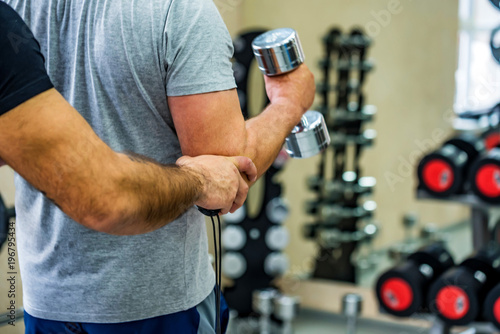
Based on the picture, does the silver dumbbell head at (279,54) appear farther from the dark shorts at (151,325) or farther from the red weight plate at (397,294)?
the red weight plate at (397,294)

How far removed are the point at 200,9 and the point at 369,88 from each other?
2.39 metres

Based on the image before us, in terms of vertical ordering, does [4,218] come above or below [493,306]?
above

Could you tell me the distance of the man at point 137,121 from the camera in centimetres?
87

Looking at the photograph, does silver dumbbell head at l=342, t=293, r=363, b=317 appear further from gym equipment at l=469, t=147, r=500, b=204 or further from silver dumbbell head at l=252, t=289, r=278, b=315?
gym equipment at l=469, t=147, r=500, b=204

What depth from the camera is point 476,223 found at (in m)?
2.71

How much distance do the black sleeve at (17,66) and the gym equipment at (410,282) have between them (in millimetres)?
1979

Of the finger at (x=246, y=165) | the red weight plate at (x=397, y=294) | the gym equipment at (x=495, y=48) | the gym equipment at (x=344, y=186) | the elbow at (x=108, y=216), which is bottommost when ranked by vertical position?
the red weight plate at (x=397, y=294)

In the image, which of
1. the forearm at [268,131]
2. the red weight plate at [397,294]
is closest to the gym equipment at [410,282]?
the red weight plate at [397,294]

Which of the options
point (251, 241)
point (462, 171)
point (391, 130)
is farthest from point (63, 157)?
point (391, 130)

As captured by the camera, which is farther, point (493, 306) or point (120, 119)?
point (493, 306)

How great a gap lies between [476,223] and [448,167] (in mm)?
503

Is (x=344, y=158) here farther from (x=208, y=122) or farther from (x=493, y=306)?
(x=208, y=122)

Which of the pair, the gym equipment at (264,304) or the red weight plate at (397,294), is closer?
the red weight plate at (397,294)

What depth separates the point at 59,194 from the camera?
67cm
